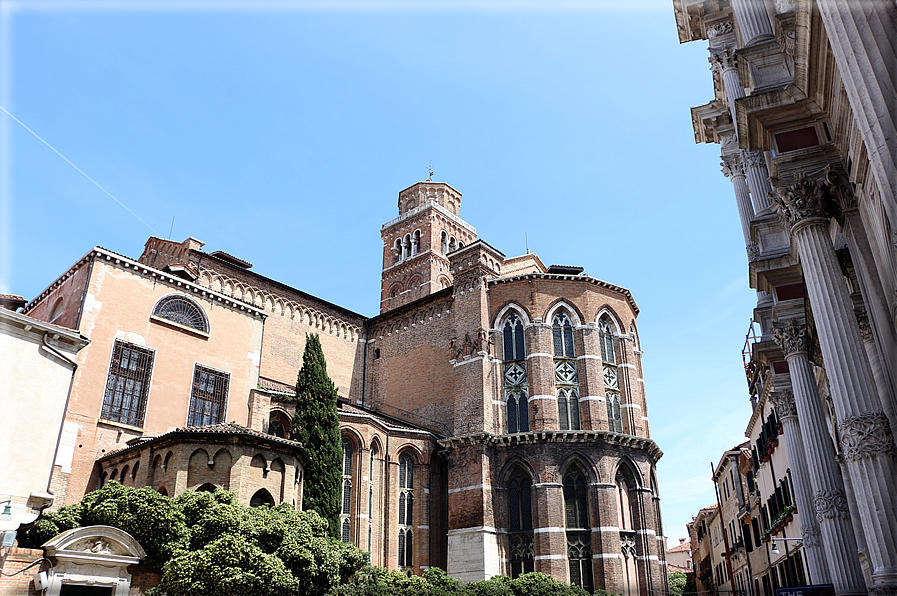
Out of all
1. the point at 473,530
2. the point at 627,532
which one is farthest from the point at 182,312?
the point at 627,532

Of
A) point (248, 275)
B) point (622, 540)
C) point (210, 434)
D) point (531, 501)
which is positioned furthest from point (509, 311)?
point (210, 434)

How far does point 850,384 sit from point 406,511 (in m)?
25.8

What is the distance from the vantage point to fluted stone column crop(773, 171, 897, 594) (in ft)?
28.0

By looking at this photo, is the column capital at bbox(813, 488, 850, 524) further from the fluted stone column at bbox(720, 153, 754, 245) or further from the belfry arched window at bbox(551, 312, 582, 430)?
the belfry arched window at bbox(551, 312, 582, 430)

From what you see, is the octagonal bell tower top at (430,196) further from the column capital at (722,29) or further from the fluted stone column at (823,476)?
the fluted stone column at (823,476)

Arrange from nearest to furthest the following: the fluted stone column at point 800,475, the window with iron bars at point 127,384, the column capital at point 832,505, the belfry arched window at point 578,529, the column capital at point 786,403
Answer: the column capital at point 832,505 → the fluted stone column at point 800,475 → the column capital at point 786,403 → the window with iron bars at point 127,384 → the belfry arched window at point 578,529

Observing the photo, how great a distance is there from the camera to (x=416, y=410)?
3712cm

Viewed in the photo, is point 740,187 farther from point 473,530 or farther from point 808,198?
point 473,530

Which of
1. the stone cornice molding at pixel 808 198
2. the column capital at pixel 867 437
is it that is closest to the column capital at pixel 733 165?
the stone cornice molding at pixel 808 198

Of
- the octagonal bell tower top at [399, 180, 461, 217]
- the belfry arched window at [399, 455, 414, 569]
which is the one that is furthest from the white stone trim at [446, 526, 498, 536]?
the octagonal bell tower top at [399, 180, 461, 217]

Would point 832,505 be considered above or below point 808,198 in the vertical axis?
below

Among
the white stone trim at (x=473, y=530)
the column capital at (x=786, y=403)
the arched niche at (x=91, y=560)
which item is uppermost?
the column capital at (x=786, y=403)

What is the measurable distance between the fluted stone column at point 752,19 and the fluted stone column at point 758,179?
4550mm

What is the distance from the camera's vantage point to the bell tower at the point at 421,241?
192ft
